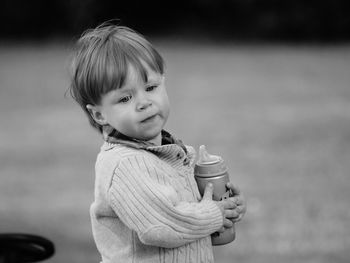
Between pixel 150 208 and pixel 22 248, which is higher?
pixel 150 208

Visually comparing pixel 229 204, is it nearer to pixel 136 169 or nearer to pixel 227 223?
pixel 227 223

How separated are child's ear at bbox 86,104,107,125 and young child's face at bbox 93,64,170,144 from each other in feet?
0.08

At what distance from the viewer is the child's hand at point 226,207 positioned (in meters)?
2.00

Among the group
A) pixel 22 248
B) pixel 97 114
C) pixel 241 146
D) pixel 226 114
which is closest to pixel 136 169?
pixel 97 114

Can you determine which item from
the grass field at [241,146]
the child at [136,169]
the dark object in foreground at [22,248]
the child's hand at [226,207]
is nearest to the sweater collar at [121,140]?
the child at [136,169]

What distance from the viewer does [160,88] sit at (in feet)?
6.46

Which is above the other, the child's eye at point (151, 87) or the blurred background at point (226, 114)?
the child's eye at point (151, 87)

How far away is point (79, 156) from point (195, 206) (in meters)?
6.35

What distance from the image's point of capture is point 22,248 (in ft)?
7.88

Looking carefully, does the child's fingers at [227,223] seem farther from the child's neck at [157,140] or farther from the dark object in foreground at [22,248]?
the dark object in foreground at [22,248]

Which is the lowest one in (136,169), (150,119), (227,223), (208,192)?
(227,223)

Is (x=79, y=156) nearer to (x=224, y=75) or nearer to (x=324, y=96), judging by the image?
(x=324, y=96)

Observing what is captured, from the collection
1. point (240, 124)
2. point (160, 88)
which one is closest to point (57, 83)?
point (240, 124)

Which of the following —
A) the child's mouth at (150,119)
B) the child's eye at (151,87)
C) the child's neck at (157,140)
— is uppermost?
the child's eye at (151,87)
